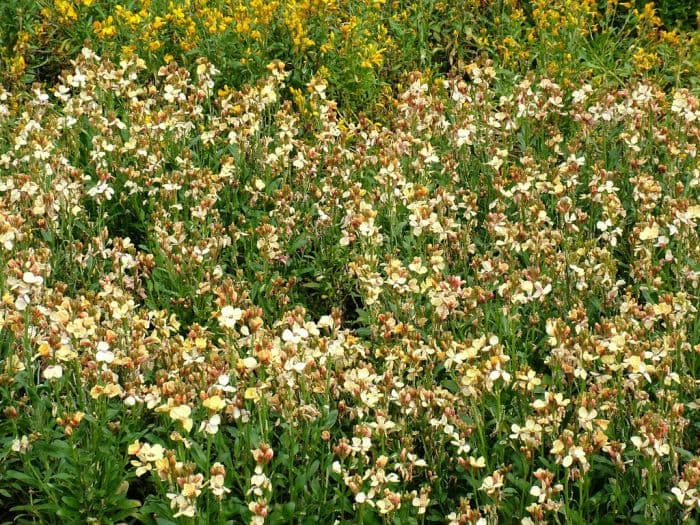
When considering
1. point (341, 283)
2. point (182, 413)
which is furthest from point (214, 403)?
point (341, 283)

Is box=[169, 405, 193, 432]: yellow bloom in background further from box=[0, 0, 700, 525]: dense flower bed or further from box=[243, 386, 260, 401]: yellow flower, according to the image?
box=[243, 386, 260, 401]: yellow flower

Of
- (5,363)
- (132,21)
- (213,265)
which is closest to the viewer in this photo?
(5,363)

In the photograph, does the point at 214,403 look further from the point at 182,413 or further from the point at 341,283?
the point at 341,283

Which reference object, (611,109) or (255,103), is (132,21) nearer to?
(255,103)

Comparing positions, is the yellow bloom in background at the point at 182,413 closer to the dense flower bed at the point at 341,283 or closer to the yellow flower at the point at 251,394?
the dense flower bed at the point at 341,283

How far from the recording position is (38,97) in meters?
5.05

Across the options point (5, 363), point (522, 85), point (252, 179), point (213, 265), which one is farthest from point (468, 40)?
point (5, 363)

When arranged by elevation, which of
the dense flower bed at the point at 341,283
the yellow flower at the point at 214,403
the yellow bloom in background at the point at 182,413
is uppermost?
the yellow flower at the point at 214,403

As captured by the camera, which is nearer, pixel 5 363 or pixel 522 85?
pixel 5 363

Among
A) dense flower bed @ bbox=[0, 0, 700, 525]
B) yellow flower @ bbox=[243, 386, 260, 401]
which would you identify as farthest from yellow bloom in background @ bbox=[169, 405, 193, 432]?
yellow flower @ bbox=[243, 386, 260, 401]

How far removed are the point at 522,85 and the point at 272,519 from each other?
2.82 meters

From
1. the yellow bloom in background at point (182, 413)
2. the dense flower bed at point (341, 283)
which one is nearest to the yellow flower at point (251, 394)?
the dense flower bed at point (341, 283)

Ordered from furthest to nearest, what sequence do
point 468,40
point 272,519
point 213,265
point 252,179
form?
point 468,40
point 252,179
point 213,265
point 272,519

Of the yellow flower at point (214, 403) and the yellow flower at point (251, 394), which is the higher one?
the yellow flower at point (214, 403)
